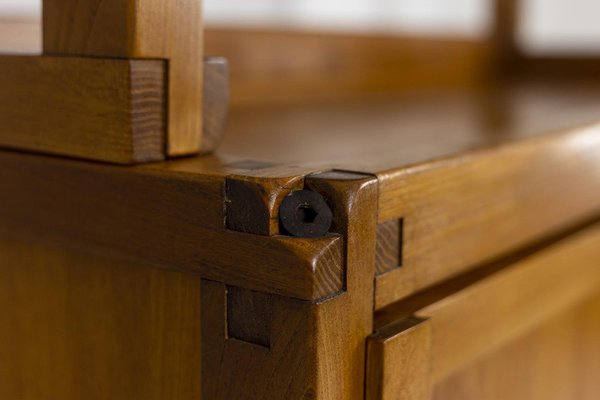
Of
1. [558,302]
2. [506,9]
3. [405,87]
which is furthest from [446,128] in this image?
[506,9]

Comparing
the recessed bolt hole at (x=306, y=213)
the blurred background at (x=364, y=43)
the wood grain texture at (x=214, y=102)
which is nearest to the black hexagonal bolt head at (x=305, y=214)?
the recessed bolt hole at (x=306, y=213)

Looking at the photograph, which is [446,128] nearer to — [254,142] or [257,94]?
[254,142]

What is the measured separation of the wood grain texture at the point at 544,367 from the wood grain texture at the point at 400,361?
5 centimetres

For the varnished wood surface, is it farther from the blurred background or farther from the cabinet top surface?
the blurred background

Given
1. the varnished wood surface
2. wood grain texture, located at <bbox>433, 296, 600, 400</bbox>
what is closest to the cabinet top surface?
the varnished wood surface

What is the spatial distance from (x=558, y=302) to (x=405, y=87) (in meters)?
0.63

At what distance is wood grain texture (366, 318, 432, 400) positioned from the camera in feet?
1.33

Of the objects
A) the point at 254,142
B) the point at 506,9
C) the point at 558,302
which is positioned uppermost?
the point at 506,9

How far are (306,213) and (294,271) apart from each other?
0.03m

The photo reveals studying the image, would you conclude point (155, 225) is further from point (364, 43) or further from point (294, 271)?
point (364, 43)

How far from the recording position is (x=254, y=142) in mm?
572

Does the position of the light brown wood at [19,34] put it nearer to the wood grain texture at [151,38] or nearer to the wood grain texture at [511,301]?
the wood grain texture at [151,38]

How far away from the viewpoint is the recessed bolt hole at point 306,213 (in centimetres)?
37

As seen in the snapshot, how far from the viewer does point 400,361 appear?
0.42 meters
